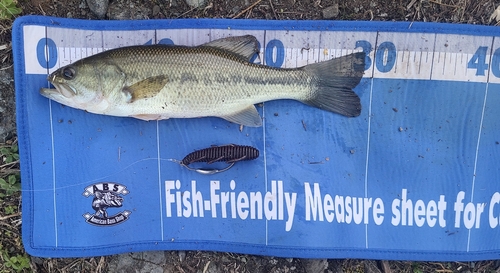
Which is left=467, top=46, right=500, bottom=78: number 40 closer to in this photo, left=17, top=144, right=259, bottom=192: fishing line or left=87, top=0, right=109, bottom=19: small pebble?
left=17, top=144, right=259, bottom=192: fishing line

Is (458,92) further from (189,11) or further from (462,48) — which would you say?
(189,11)

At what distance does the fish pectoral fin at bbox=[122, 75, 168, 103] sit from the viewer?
9.91 ft

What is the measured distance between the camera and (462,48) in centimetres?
333

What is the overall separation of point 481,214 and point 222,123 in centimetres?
241

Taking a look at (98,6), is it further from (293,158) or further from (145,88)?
(293,158)

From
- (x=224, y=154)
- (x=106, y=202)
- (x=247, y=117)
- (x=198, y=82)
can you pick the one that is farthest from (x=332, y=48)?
(x=106, y=202)

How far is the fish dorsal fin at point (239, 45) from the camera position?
3.22 meters

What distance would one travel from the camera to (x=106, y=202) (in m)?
3.53

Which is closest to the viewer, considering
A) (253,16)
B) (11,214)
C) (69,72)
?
(69,72)

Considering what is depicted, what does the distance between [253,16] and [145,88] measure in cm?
120

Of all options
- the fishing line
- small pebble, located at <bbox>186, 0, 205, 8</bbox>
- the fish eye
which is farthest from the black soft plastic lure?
small pebble, located at <bbox>186, 0, 205, 8</bbox>

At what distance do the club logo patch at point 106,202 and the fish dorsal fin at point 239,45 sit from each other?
1.54 meters

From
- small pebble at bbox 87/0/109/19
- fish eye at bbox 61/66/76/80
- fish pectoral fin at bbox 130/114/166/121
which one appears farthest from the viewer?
small pebble at bbox 87/0/109/19

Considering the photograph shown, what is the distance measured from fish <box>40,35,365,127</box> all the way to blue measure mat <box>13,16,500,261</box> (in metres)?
0.19
